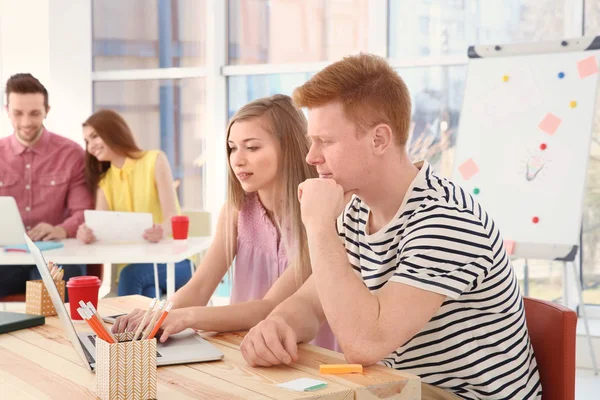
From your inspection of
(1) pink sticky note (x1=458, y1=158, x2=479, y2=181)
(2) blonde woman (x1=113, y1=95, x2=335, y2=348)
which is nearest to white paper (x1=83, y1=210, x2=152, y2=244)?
(2) blonde woman (x1=113, y1=95, x2=335, y2=348)

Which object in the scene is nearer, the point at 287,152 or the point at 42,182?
the point at 287,152

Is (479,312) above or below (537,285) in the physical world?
above

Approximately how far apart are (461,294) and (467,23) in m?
3.37

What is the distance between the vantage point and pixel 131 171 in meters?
4.04

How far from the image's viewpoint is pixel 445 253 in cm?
150

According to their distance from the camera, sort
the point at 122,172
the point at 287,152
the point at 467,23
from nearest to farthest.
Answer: the point at 287,152 < the point at 122,172 < the point at 467,23

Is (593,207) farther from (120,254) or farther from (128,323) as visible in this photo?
(128,323)

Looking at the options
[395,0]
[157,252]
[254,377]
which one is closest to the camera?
[254,377]

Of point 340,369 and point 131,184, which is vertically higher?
point 131,184

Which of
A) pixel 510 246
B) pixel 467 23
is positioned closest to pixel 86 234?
pixel 510 246

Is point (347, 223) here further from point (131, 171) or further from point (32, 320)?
point (131, 171)

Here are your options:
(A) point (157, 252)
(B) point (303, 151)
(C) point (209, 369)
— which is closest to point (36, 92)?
(A) point (157, 252)

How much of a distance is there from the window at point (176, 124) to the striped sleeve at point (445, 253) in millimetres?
4144

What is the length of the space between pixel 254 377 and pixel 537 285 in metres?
3.43
